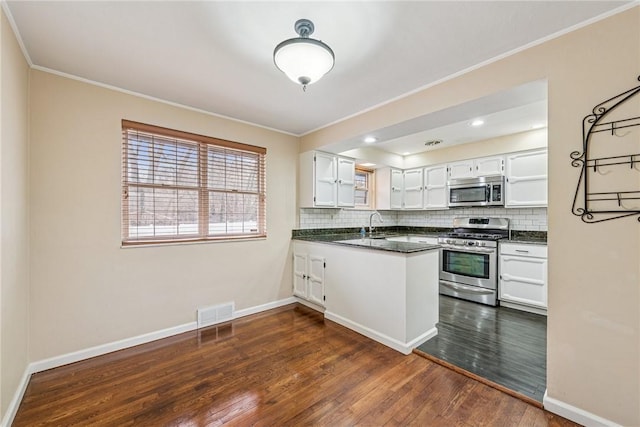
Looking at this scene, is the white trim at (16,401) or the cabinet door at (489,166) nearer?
the white trim at (16,401)

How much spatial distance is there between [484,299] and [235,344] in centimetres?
336

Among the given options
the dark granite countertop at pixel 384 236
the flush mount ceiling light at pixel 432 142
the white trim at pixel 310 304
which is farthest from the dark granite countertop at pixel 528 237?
the white trim at pixel 310 304

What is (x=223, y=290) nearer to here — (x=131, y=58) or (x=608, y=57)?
(x=131, y=58)

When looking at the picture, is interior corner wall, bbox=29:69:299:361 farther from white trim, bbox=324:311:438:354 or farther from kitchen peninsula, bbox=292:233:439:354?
white trim, bbox=324:311:438:354

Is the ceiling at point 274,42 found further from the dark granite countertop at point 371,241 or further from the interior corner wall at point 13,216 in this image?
the dark granite countertop at point 371,241

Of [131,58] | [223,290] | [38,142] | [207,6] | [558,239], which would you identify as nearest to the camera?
[207,6]

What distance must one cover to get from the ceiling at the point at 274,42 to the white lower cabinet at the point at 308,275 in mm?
1976

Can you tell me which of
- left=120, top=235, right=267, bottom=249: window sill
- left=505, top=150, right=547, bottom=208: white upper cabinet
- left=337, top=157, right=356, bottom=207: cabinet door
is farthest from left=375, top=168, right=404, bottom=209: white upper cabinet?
left=120, top=235, right=267, bottom=249: window sill

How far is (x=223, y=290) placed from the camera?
134 inches

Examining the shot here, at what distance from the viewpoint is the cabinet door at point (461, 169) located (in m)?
4.49

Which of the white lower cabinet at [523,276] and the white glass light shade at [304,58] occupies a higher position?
the white glass light shade at [304,58]

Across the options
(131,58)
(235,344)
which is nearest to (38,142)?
(131,58)

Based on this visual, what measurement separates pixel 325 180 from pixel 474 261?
97.6 inches

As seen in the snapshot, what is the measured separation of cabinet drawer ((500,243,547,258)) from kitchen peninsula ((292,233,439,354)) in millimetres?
1473
